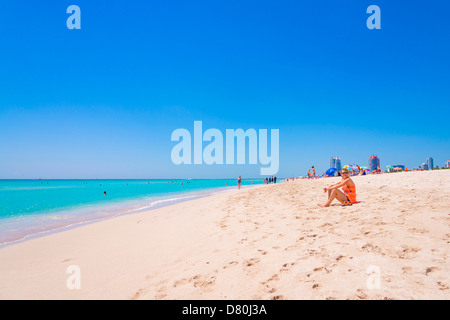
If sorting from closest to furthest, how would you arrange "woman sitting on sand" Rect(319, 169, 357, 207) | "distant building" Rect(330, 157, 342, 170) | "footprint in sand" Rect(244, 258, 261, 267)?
"footprint in sand" Rect(244, 258, 261, 267) → "woman sitting on sand" Rect(319, 169, 357, 207) → "distant building" Rect(330, 157, 342, 170)

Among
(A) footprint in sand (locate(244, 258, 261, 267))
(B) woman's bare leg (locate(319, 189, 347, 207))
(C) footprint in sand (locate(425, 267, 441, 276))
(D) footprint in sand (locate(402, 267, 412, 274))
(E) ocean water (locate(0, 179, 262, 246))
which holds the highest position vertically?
(B) woman's bare leg (locate(319, 189, 347, 207))

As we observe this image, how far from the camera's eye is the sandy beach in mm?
3082

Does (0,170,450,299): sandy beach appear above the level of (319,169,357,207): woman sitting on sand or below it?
below

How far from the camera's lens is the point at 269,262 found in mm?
4051

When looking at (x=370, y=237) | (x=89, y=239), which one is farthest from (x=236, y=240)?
(x=89, y=239)

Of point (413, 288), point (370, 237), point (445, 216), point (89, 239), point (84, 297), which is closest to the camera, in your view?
point (413, 288)

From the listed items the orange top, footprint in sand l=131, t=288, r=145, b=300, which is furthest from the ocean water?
the orange top

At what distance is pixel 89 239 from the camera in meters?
7.94

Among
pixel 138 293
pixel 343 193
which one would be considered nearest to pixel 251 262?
pixel 138 293

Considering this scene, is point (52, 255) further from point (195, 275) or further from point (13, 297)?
point (195, 275)

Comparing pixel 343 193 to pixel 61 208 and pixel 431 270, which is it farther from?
pixel 61 208

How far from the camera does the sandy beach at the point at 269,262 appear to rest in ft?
10.1

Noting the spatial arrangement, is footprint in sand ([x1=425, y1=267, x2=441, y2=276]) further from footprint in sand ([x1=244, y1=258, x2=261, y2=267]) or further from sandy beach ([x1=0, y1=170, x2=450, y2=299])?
footprint in sand ([x1=244, y1=258, x2=261, y2=267])
